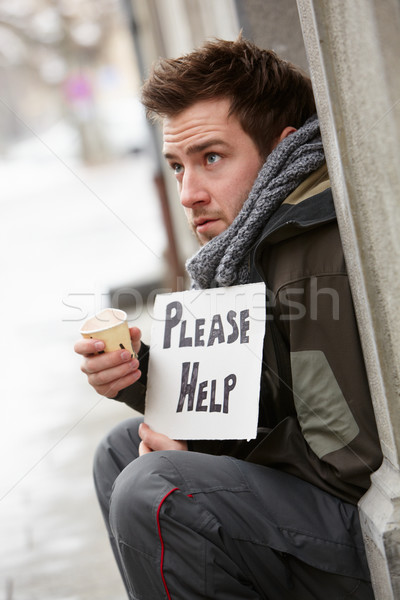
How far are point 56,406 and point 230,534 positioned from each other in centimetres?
391

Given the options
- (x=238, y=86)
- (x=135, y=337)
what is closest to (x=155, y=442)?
(x=135, y=337)

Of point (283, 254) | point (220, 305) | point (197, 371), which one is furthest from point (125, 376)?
point (283, 254)

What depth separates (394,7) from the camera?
5.21ft

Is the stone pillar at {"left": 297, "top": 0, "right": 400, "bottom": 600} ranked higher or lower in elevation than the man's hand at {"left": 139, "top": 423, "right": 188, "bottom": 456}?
higher

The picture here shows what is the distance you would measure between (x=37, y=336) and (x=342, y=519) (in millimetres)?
6551

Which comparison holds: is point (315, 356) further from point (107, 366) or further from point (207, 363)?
point (107, 366)

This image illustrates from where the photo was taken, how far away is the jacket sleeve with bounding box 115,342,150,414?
2.36m

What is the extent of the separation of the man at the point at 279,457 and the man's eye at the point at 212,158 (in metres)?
0.21

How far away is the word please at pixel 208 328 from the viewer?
6.93 feet

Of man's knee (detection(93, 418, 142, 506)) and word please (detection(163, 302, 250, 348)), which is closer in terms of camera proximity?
word please (detection(163, 302, 250, 348))

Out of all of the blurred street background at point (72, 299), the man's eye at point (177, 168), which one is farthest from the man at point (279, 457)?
the blurred street background at point (72, 299)

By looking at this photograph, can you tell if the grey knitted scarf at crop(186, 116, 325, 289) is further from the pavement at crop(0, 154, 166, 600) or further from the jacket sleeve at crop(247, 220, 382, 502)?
the pavement at crop(0, 154, 166, 600)

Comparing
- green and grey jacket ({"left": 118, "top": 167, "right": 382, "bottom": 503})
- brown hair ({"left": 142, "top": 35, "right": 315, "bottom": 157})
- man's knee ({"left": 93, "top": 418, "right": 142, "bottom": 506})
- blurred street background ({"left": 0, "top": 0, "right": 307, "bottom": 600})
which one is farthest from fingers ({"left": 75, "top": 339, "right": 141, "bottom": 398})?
blurred street background ({"left": 0, "top": 0, "right": 307, "bottom": 600})

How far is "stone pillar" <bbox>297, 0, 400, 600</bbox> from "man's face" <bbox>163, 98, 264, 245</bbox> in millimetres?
Answer: 502
